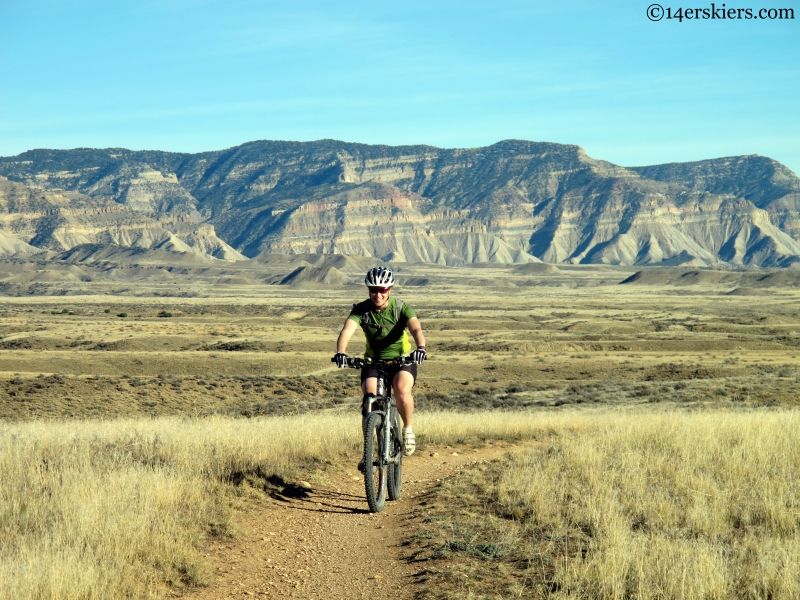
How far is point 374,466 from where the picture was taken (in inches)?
325

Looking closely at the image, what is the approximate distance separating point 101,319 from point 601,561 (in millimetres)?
69642

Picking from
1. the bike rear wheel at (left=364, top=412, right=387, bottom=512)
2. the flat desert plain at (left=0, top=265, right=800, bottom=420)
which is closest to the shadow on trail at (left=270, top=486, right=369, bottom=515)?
the bike rear wheel at (left=364, top=412, right=387, bottom=512)

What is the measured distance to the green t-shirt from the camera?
8.14 m

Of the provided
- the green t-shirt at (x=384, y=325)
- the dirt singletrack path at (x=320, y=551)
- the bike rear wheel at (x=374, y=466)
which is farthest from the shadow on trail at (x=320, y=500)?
the green t-shirt at (x=384, y=325)

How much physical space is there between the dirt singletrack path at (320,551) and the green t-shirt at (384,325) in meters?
1.58

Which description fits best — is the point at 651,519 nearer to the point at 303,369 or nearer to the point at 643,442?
the point at 643,442

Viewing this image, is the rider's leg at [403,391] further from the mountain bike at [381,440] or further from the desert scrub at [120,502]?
the desert scrub at [120,502]

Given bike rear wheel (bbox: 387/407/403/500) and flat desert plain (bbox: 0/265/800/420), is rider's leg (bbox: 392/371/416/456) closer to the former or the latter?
bike rear wheel (bbox: 387/407/403/500)

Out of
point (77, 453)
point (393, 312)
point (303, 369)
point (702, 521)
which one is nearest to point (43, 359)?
point (303, 369)

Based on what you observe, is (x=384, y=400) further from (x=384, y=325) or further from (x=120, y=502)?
(x=120, y=502)

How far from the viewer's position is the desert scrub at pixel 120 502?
536 cm

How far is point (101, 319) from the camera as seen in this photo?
230ft

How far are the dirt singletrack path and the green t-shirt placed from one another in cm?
158

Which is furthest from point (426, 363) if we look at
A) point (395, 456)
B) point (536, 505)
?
point (536, 505)
